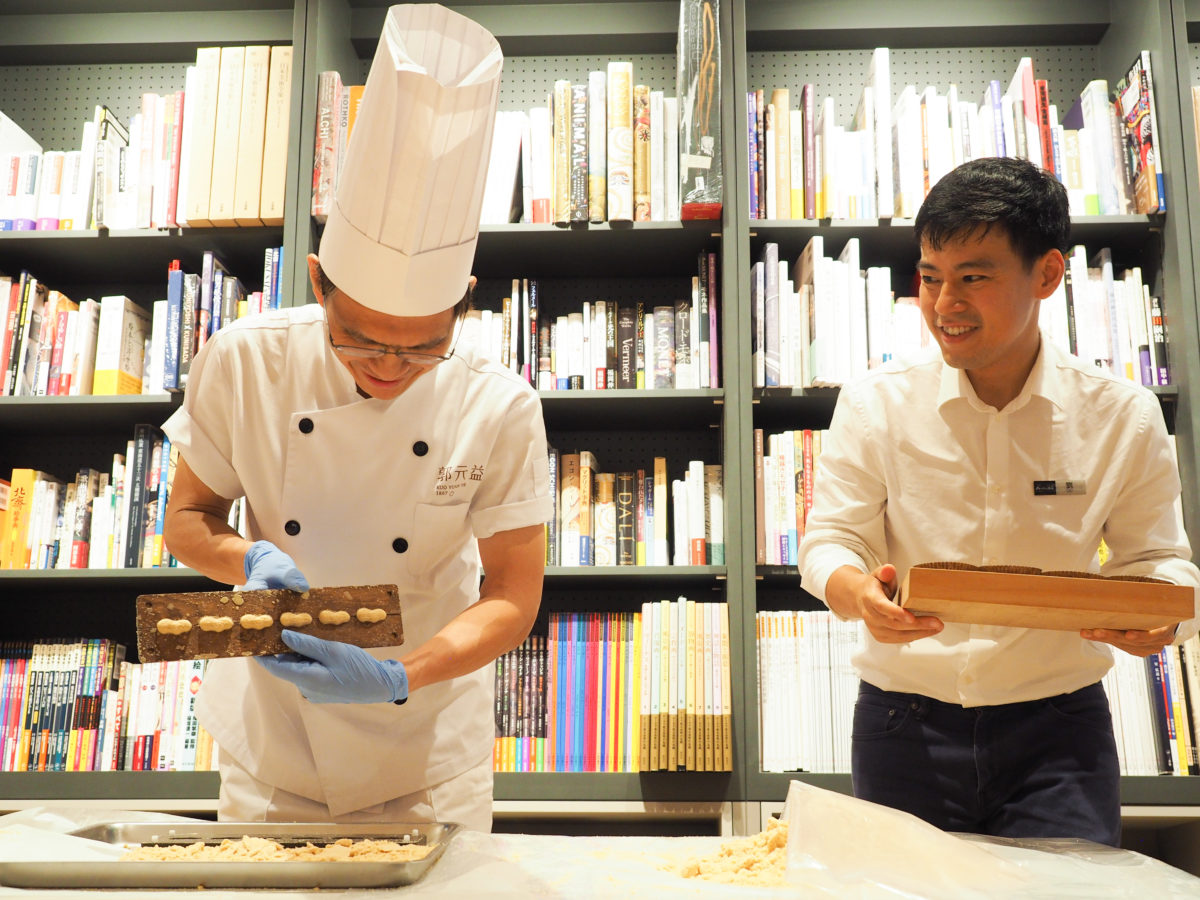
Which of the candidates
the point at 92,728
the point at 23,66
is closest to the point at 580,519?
the point at 92,728

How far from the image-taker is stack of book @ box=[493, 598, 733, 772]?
223 cm

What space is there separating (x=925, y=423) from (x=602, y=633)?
1055 millimetres

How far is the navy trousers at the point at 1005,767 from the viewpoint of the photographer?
131 centimetres

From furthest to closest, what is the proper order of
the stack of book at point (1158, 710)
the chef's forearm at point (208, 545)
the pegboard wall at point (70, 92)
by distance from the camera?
the pegboard wall at point (70, 92), the stack of book at point (1158, 710), the chef's forearm at point (208, 545)

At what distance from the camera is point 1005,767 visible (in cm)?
136

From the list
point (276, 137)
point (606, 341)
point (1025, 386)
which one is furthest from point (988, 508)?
point (276, 137)

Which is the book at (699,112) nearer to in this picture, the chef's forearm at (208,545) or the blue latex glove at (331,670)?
the chef's forearm at (208,545)

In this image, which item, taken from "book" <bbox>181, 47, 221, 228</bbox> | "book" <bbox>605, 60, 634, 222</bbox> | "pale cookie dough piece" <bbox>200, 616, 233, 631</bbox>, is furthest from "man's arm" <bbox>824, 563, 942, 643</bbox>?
"book" <bbox>181, 47, 221, 228</bbox>

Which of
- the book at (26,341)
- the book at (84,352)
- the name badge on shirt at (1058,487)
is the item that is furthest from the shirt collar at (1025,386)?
the book at (26,341)

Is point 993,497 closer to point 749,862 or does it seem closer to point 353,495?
point 749,862

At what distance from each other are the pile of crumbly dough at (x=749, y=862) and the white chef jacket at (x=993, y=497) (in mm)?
405

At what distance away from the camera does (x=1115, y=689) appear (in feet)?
7.38

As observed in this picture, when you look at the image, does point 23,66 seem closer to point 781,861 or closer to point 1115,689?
point 781,861

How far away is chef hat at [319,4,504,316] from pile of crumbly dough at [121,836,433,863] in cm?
63
